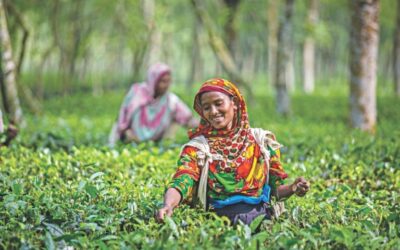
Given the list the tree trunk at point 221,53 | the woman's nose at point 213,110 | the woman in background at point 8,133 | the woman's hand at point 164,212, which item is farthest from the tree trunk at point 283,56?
the woman's hand at point 164,212

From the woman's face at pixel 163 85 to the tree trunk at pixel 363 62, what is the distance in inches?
124

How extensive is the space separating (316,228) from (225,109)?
917 mm

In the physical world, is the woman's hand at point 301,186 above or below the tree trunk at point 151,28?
below

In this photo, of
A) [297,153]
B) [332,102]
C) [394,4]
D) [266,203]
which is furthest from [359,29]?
[394,4]

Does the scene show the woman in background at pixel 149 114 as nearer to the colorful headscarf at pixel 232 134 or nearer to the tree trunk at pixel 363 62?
the tree trunk at pixel 363 62

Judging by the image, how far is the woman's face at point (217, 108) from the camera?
138 inches

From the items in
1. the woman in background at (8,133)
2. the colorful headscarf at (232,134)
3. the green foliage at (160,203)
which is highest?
the colorful headscarf at (232,134)

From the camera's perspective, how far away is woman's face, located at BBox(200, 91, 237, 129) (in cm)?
351

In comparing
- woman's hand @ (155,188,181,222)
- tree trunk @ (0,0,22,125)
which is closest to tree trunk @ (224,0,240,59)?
tree trunk @ (0,0,22,125)

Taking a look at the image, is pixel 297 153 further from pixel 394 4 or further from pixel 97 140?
pixel 394 4

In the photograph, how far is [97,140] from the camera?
796cm

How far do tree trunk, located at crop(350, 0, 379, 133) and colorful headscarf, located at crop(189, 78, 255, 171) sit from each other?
552cm

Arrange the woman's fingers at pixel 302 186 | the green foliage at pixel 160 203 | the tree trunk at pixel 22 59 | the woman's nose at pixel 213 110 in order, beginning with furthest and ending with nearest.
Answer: the tree trunk at pixel 22 59
the woman's nose at pixel 213 110
the woman's fingers at pixel 302 186
the green foliage at pixel 160 203

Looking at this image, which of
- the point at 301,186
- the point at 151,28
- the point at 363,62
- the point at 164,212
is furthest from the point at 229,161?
the point at 151,28
